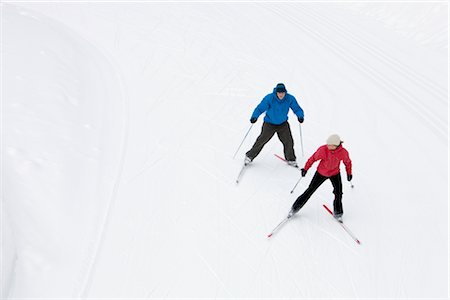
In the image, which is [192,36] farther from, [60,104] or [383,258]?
[383,258]

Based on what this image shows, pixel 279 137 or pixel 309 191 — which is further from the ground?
pixel 279 137

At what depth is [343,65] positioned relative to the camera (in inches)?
397

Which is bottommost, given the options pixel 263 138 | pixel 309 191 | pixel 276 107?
pixel 309 191

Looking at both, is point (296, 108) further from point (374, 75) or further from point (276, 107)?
point (374, 75)

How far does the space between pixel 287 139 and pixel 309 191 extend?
1.10 metres

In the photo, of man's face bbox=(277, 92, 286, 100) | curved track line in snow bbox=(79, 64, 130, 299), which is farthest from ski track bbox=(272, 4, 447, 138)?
curved track line in snow bbox=(79, 64, 130, 299)

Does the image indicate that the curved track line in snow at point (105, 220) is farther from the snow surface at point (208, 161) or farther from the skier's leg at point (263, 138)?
the skier's leg at point (263, 138)

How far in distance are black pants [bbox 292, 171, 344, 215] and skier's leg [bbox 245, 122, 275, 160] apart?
110cm

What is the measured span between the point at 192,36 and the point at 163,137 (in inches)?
177

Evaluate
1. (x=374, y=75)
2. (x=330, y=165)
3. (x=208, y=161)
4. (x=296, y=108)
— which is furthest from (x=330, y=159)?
(x=374, y=75)

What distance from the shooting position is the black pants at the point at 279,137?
6.48m

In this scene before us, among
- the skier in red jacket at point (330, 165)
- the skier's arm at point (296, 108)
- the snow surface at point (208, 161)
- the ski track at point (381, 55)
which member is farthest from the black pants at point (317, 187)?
the ski track at point (381, 55)

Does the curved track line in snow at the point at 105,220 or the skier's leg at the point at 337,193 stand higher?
the skier's leg at the point at 337,193

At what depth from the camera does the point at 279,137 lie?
21.8 ft
